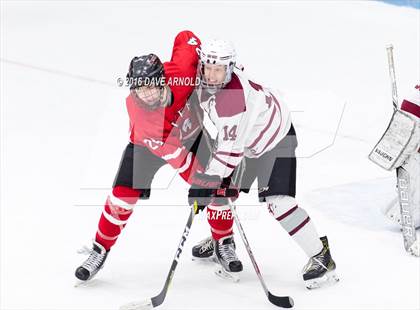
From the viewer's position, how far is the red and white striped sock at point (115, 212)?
3.72m

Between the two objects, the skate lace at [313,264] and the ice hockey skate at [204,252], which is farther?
the ice hockey skate at [204,252]

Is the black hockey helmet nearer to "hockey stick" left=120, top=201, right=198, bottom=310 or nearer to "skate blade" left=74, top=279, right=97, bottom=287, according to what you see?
"hockey stick" left=120, top=201, right=198, bottom=310

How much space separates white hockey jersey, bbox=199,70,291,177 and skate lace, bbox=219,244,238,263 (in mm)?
415

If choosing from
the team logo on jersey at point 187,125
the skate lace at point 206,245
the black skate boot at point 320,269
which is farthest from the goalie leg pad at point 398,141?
the team logo on jersey at point 187,125

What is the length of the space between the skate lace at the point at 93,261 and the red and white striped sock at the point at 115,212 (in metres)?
0.05

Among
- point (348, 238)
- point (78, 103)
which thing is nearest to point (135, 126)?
point (348, 238)

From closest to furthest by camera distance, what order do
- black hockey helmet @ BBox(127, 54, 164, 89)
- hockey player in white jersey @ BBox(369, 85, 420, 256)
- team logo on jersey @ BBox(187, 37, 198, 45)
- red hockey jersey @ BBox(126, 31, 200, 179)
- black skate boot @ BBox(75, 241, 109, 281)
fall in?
black hockey helmet @ BBox(127, 54, 164, 89) < red hockey jersey @ BBox(126, 31, 200, 179) < black skate boot @ BBox(75, 241, 109, 281) < team logo on jersey @ BBox(187, 37, 198, 45) < hockey player in white jersey @ BBox(369, 85, 420, 256)

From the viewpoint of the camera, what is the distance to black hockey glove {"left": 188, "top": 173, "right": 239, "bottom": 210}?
3586 millimetres

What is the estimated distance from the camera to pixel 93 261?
3795 mm

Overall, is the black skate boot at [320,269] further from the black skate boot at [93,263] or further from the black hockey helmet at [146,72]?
the black hockey helmet at [146,72]

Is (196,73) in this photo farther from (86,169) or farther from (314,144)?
(314,144)

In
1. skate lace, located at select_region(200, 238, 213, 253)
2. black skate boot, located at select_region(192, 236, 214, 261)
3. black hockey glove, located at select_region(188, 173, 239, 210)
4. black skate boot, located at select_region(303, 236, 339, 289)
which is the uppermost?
black hockey glove, located at select_region(188, 173, 239, 210)

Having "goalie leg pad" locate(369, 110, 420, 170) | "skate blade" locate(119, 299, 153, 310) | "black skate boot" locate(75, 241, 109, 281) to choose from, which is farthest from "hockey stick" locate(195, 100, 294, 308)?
"goalie leg pad" locate(369, 110, 420, 170)

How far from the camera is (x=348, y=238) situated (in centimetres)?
432
